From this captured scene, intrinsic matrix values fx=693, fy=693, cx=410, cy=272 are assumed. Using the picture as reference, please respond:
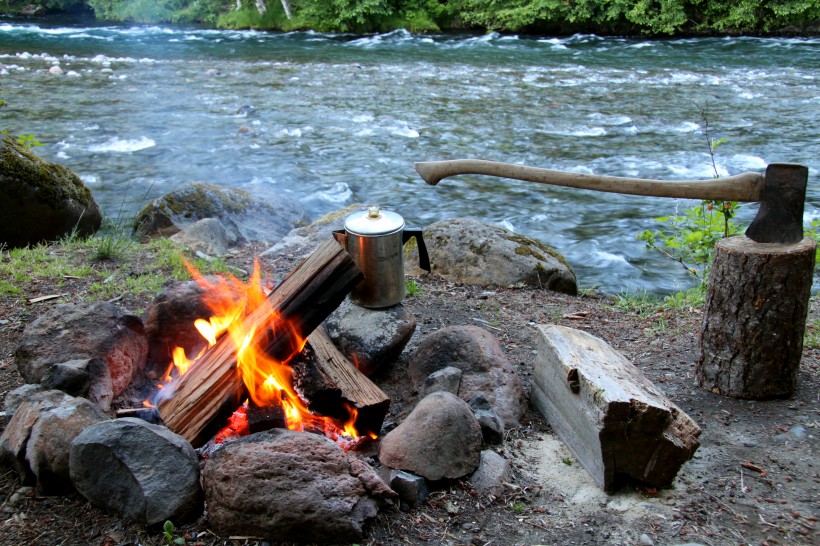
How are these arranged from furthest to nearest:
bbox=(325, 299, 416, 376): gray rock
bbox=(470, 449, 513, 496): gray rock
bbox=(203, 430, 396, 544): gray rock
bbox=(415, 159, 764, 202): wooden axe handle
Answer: bbox=(325, 299, 416, 376): gray rock
bbox=(415, 159, 764, 202): wooden axe handle
bbox=(470, 449, 513, 496): gray rock
bbox=(203, 430, 396, 544): gray rock

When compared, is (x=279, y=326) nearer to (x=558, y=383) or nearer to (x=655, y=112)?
(x=558, y=383)

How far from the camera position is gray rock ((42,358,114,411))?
340 cm

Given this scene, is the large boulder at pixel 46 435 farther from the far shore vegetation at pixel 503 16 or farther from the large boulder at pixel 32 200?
the far shore vegetation at pixel 503 16

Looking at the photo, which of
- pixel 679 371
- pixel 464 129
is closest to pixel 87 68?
pixel 464 129

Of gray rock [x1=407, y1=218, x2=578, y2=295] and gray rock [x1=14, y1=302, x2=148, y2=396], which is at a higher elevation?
gray rock [x1=14, y1=302, x2=148, y2=396]

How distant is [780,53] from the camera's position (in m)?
18.4

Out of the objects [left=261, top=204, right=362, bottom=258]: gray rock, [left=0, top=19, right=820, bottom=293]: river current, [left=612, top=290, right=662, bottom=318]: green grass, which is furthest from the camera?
[left=0, top=19, right=820, bottom=293]: river current

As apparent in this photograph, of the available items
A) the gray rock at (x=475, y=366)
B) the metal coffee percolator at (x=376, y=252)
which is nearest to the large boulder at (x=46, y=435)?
the metal coffee percolator at (x=376, y=252)

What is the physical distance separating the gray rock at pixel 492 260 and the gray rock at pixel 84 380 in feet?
11.3

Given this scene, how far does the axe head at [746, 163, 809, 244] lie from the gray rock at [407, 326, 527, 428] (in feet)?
5.15

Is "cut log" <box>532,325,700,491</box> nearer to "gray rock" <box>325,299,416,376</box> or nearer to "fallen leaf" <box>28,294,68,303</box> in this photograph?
"gray rock" <box>325,299,416,376</box>

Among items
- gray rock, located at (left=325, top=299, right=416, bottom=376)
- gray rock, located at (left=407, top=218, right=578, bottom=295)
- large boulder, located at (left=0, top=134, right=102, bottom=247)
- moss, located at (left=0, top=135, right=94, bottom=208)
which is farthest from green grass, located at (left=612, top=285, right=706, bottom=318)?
moss, located at (left=0, top=135, right=94, bottom=208)

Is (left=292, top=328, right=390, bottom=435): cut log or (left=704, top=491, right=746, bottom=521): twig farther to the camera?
(left=292, top=328, right=390, bottom=435): cut log

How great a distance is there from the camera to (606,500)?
316cm
